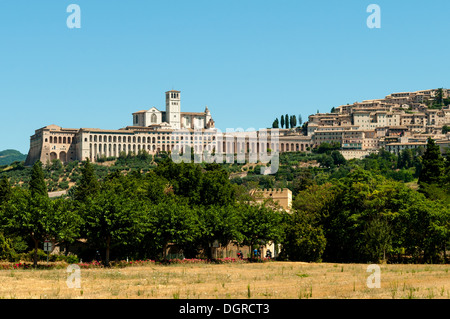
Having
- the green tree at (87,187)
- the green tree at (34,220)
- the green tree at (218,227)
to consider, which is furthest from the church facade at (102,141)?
the green tree at (34,220)

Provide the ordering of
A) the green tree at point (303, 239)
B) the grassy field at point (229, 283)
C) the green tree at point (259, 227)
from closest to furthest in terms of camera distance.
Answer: the grassy field at point (229, 283) < the green tree at point (303, 239) < the green tree at point (259, 227)

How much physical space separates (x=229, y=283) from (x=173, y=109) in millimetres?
166397

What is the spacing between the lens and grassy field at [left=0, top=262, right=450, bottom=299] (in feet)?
73.6

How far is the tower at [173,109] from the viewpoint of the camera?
190375 mm

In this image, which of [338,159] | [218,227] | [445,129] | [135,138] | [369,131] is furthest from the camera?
[445,129]

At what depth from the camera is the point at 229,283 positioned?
26.8 m

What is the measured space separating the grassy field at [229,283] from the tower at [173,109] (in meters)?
156

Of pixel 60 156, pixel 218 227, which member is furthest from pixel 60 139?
pixel 218 227

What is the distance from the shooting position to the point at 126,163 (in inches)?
6309

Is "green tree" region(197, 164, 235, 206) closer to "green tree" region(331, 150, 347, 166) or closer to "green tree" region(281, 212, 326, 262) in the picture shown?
"green tree" region(281, 212, 326, 262)

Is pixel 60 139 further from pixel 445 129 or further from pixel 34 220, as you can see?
pixel 34 220

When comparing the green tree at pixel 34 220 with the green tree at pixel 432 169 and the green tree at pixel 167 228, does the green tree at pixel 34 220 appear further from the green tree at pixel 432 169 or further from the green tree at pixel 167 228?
the green tree at pixel 432 169

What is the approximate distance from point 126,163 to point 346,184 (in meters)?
119

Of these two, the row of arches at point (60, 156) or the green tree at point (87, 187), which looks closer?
the green tree at point (87, 187)
